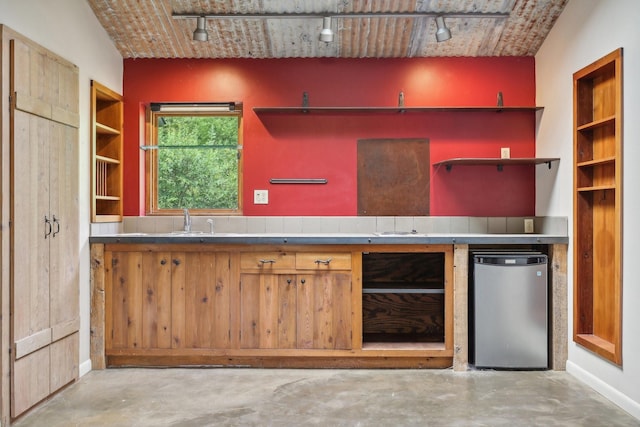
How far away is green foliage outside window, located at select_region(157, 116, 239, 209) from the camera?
4.36m

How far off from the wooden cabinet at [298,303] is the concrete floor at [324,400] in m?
0.23

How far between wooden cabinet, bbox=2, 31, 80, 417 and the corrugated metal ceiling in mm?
822

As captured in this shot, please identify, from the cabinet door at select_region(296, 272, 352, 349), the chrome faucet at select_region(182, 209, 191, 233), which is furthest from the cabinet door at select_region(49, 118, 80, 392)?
the cabinet door at select_region(296, 272, 352, 349)

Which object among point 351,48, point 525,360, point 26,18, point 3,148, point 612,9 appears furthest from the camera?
point 351,48

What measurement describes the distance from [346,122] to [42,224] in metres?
2.43

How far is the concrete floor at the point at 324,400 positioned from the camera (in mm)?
2717

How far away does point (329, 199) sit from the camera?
14.0 feet

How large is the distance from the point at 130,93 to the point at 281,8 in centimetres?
152

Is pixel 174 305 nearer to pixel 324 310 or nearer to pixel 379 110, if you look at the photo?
pixel 324 310

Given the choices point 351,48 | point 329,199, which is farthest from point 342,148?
point 351,48

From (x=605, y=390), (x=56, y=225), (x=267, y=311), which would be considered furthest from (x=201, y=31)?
(x=605, y=390)

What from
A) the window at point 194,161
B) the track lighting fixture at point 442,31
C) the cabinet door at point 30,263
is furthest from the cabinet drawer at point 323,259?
the track lighting fixture at point 442,31

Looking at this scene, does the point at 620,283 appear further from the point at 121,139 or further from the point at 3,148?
the point at 121,139

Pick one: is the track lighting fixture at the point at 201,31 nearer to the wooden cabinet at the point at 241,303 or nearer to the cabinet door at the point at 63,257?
the cabinet door at the point at 63,257
